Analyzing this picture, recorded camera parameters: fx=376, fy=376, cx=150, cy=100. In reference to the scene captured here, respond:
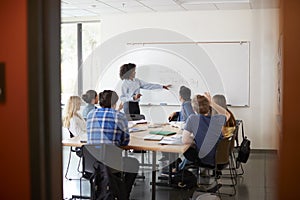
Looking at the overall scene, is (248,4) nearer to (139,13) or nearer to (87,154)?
(139,13)

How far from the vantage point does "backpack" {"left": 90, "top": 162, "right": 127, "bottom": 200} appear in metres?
3.49

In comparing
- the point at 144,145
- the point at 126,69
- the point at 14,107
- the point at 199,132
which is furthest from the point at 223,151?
the point at 14,107

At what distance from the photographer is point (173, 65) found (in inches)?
282

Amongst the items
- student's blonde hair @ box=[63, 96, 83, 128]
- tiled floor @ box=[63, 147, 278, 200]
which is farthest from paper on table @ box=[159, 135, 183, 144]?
student's blonde hair @ box=[63, 96, 83, 128]

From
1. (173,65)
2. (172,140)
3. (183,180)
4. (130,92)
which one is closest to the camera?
(172,140)

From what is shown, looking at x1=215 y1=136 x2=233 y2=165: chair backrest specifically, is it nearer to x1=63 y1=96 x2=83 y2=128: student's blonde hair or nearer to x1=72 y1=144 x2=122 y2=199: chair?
x1=72 y1=144 x2=122 y2=199: chair

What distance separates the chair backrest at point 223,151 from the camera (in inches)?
163

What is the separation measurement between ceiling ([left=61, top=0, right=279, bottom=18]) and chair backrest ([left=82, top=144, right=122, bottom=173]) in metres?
2.99

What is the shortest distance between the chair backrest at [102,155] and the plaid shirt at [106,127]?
106 mm

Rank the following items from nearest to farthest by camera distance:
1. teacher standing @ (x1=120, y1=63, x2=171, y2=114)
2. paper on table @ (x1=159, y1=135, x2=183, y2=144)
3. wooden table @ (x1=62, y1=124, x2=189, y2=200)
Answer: wooden table @ (x1=62, y1=124, x2=189, y2=200) → paper on table @ (x1=159, y1=135, x2=183, y2=144) → teacher standing @ (x1=120, y1=63, x2=171, y2=114)

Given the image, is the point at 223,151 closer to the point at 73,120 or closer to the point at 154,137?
the point at 154,137

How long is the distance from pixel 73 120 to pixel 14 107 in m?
3.00

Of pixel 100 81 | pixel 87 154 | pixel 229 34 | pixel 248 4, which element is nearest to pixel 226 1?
pixel 248 4

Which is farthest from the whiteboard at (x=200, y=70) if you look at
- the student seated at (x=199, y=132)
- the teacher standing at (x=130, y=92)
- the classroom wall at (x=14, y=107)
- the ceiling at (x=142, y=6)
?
the classroom wall at (x=14, y=107)
